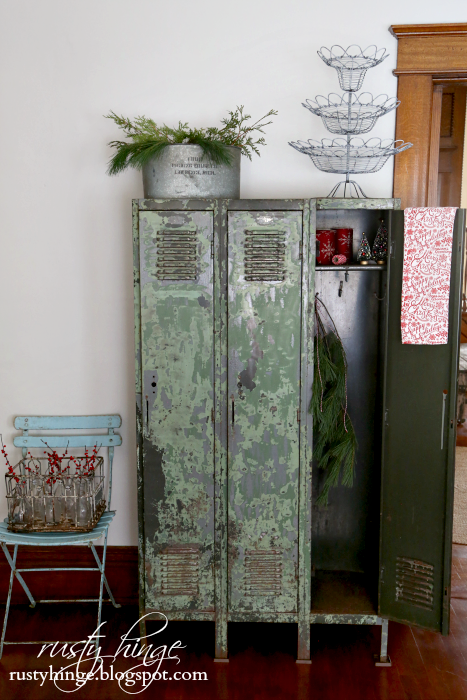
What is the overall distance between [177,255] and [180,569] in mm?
1454

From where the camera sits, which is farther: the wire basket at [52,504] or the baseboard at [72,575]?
the baseboard at [72,575]

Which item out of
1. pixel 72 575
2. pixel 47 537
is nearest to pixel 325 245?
pixel 47 537

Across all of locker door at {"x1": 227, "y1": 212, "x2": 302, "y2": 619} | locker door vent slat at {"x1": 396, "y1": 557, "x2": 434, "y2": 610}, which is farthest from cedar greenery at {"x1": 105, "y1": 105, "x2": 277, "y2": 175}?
locker door vent slat at {"x1": 396, "y1": 557, "x2": 434, "y2": 610}

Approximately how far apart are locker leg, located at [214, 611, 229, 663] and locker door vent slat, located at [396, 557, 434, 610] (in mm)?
816

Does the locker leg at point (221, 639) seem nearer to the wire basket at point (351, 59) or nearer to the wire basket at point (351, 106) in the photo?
the wire basket at point (351, 106)

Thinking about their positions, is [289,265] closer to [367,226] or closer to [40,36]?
[367,226]

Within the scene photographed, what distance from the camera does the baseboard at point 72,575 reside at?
330 centimetres

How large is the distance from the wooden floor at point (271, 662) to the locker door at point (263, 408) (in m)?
0.28

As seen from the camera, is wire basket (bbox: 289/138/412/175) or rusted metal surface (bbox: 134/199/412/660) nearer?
rusted metal surface (bbox: 134/199/412/660)

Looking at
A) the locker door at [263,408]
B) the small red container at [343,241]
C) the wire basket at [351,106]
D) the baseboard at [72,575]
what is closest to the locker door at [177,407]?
the locker door at [263,408]

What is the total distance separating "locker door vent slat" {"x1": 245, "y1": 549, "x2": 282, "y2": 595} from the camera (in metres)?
2.74

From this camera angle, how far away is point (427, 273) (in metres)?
2.54

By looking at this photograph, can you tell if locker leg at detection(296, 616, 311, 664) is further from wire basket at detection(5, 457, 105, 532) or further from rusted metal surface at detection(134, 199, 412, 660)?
wire basket at detection(5, 457, 105, 532)

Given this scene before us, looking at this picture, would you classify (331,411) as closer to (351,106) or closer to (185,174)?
(185,174)
